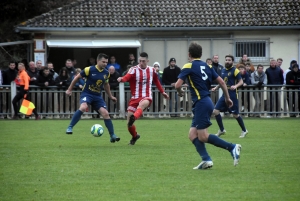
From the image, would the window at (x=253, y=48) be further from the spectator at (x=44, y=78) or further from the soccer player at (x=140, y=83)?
the soccer player at (x=140, y=83)

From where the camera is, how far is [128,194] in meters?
8.23

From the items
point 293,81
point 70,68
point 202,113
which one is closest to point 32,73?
point 70,68

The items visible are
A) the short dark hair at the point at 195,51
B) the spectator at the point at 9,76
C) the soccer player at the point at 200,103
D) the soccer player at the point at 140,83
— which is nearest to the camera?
the soccer player at the point at 200,103

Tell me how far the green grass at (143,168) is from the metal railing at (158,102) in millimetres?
6496

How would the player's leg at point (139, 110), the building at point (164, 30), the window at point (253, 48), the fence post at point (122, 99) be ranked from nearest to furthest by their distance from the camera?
the player's leg at point (139, 110) < the fence post at point (122, 99) < the building at point (164, 30) < the window at point (253, 48)

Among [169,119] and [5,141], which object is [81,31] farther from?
[5,141]

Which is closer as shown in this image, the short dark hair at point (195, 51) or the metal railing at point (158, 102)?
the short dark hair at point (195, 51)

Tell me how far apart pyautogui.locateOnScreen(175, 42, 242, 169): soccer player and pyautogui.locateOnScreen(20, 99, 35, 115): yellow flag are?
44.3ft

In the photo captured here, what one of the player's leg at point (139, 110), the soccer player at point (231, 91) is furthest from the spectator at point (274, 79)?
the player's leg at point (139, 110)

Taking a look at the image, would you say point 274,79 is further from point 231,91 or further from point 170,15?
point 231,91

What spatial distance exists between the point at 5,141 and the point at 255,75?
1147 centimetres

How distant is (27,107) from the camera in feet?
77.4

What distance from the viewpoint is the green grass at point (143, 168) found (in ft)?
27.3

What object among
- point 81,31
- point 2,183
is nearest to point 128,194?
point 2,183
